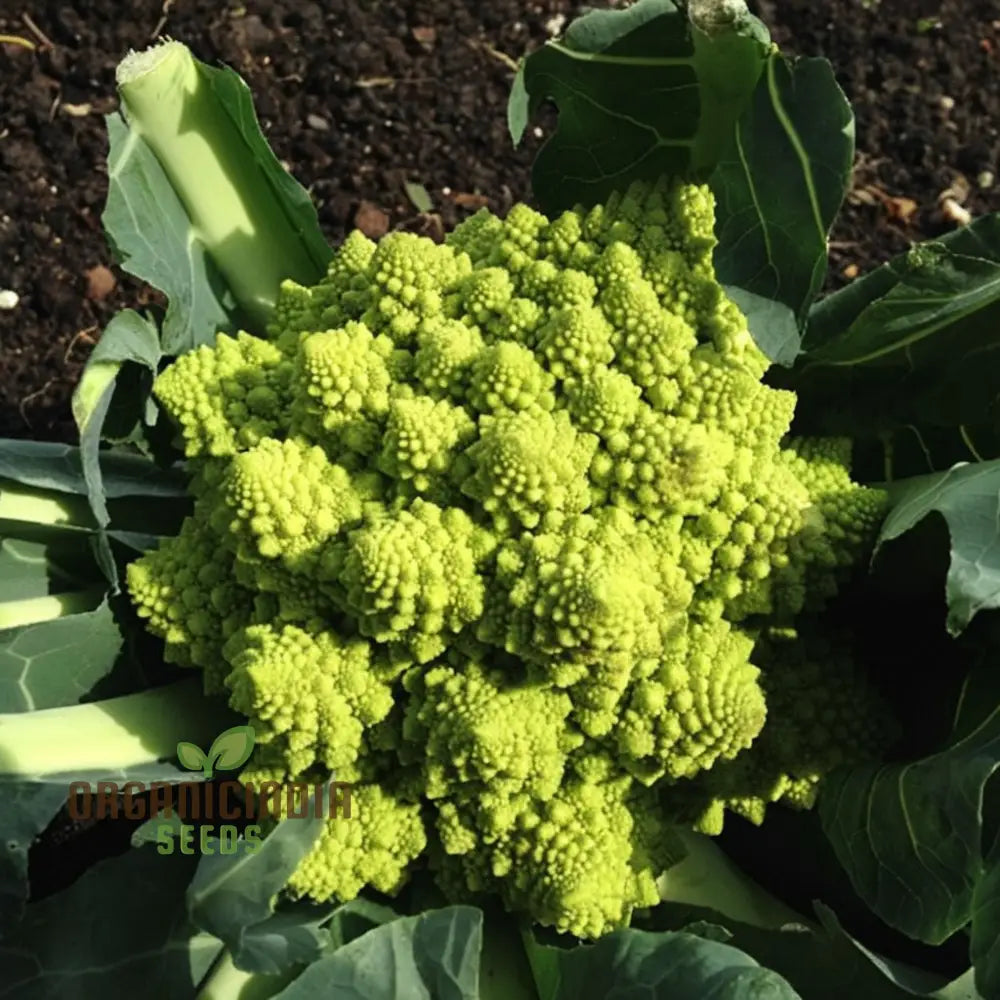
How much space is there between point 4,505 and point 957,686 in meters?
1.22

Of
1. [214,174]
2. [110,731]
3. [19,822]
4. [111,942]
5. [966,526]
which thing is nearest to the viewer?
[966,526]

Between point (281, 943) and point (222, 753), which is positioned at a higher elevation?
point (222, 753)

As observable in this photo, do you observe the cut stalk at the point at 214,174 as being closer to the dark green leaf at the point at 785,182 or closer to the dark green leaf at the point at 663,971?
the dark green leaf at the point at 785,182

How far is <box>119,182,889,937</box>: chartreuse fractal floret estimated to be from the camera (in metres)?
1.33

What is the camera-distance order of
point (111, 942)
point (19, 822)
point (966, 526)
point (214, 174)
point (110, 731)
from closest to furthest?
1. point (966, 526)
2. point (19, 822)
3. point (110, 731)
4. point (111, 942)
5. point (214, 174)

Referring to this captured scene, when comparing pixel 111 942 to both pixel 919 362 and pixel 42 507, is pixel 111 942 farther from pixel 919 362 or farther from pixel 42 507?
pixel 919 362

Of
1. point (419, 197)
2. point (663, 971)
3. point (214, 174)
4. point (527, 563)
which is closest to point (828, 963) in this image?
point (663, 971)

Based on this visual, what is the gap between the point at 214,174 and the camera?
1640 mm

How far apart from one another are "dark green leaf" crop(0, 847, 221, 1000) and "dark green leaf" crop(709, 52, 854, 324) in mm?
1056

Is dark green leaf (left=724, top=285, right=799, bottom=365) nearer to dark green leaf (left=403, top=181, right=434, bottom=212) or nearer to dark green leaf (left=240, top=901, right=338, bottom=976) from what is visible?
dark green leaf (left=240, top=901, right=338, bottom=976)

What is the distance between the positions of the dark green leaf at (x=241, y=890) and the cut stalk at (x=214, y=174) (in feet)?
2.46

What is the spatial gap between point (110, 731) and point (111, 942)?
0.31 metres

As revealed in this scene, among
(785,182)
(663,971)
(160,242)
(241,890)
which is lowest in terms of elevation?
(663,971)

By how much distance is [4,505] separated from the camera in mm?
1587
